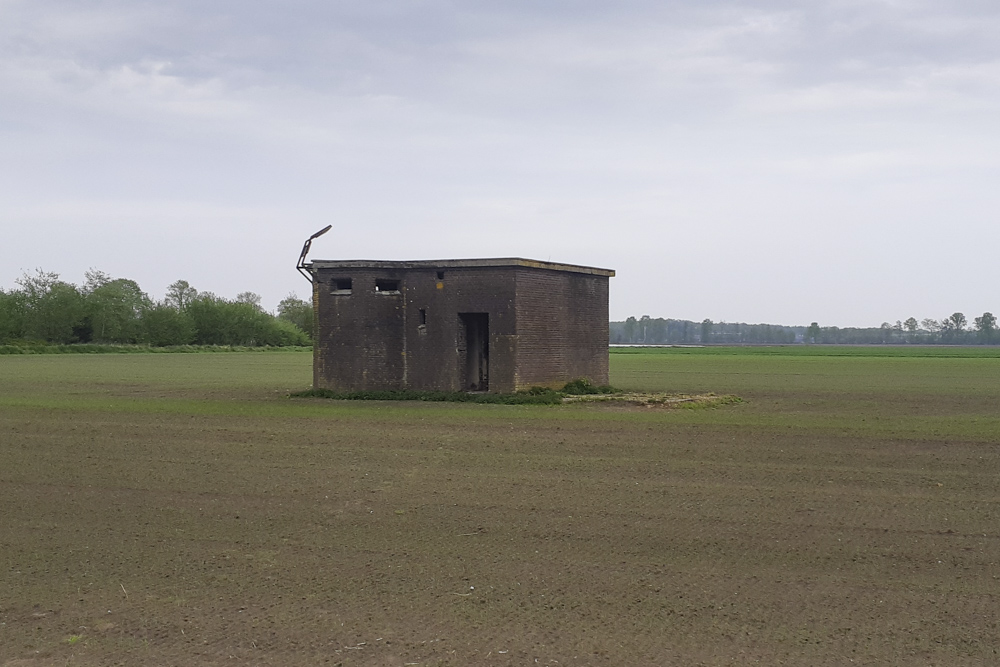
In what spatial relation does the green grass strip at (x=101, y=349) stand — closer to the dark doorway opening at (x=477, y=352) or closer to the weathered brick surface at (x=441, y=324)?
the weathered brick surface at (x=441, y=324)

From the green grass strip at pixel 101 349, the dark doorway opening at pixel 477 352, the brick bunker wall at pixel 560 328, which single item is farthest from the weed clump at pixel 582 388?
the green grass strip at pixel 101 349

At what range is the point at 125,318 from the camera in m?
116

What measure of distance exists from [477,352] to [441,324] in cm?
216

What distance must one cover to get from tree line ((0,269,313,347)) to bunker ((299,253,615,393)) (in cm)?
8370

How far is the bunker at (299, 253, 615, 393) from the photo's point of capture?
30688mm

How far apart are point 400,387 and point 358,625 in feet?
78.3

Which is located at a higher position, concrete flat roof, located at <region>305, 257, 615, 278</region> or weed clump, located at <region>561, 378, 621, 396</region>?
concrete flat roof, located at <region>305, 257, 615, 278</region>

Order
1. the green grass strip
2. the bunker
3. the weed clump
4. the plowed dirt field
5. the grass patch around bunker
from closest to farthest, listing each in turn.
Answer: the plowed dirt field, the grass patch around bunker, the bunker, the weed clump, the green grass strip

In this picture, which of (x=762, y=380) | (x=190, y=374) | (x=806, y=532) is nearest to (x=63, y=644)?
(x=806, y=532)

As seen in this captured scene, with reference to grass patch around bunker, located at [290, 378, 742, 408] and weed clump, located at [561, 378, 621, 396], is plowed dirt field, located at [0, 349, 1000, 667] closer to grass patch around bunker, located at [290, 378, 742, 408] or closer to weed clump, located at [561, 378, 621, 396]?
grass patch around bunker, located at [290, 378, 742, 408]

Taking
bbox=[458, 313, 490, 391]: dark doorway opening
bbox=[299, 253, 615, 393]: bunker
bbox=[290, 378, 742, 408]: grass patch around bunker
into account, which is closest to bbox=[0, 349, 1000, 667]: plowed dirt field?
bbox=[290, 378, 742, 408]: grass patch around bunker

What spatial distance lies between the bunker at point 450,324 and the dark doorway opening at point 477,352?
34 mm

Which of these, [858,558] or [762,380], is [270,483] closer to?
[858,558]

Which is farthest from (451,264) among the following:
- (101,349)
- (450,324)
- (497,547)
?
(101,349)
